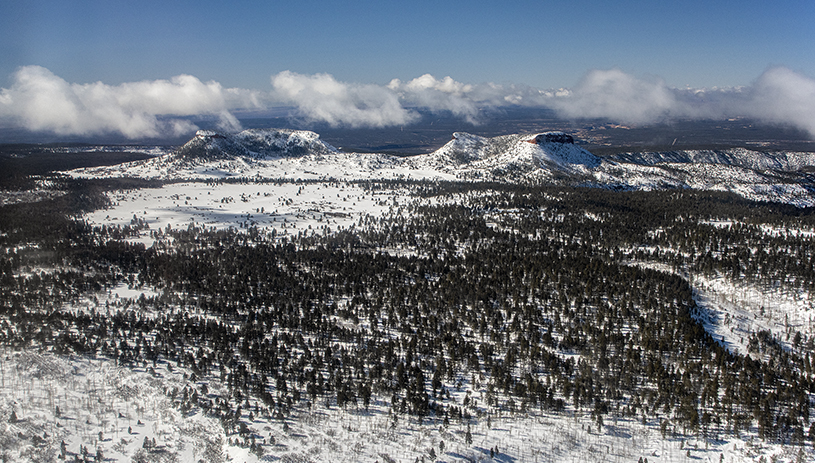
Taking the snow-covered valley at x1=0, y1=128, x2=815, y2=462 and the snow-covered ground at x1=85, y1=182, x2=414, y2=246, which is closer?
the snow-covered valley at x1=0, y1=128, x2=815, y2=462

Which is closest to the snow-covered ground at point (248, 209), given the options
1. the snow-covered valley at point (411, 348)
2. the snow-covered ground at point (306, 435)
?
the snow-covered valley at point (411, 348)

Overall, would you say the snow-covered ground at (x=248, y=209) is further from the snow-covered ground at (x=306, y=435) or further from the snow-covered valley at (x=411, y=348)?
the snow-covered ground at (x=306, y=435)

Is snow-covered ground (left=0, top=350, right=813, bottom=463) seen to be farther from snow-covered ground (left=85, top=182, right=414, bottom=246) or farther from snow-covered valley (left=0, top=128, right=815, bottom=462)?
snow-covered ground (left=85, top=182, right=414, bottom=246)

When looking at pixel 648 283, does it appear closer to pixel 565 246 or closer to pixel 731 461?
pixel 565 246

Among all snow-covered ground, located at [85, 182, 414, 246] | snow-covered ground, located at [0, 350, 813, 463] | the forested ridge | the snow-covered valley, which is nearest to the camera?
snow-covered ground, located at [0, 350, 813, 463]

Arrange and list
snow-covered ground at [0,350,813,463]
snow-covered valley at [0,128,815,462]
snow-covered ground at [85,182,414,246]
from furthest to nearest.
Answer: snow-covered ground at [85,182,414,246]
snow-covered valley at [0,128,815,462]
snow-covered ground at [0,350,813,463]

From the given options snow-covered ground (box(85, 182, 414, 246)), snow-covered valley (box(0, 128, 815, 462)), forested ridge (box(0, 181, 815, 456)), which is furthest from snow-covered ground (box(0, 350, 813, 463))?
snow-covered ground (box(85, 182, 414, 246))

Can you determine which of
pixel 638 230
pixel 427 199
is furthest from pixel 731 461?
pixel 427 199

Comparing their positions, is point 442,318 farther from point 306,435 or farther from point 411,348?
point 306,435
